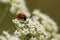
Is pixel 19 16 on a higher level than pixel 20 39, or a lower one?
higher

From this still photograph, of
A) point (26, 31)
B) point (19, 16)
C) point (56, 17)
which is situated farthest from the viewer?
point (56, 17)

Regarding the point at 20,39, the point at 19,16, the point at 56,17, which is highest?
the point at 56,17

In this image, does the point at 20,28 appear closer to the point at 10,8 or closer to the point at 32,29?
the point at 32,29

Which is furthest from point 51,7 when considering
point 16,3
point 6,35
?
point 6,35

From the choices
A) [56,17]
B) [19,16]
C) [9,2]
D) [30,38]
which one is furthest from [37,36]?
[56,17]

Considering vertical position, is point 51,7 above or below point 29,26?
above

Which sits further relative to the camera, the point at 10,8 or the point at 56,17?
the point at 56,17

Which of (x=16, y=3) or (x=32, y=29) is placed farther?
(x=16, y=3)

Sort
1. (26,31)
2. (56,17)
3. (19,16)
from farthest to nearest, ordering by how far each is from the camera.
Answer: (56,17), (19,16), (26,31)

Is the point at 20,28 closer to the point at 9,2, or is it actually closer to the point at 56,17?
the point at 9,2
